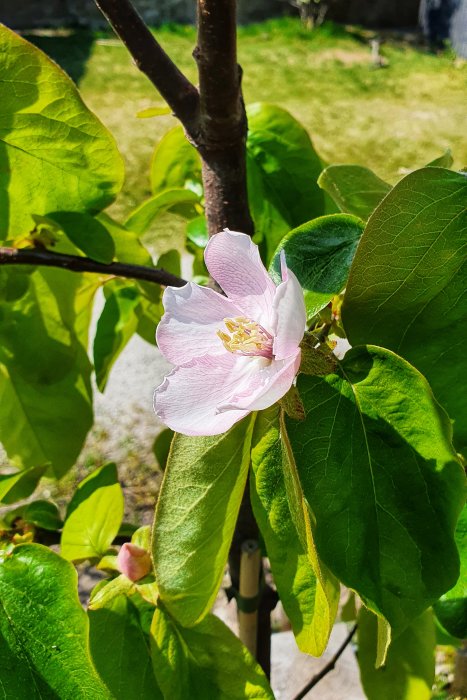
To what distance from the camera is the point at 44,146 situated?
40 centimetres

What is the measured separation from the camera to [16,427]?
24.0 inches

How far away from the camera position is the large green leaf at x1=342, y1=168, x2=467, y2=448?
0.31m

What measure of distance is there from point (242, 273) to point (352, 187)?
11 cm

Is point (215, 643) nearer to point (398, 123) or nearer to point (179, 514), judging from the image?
point (179, 514)

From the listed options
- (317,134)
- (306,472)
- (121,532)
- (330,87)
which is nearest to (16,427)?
(121,532)

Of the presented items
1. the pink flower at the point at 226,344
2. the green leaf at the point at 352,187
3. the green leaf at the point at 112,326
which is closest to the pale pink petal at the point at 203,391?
the pink flower at the point at 226,344

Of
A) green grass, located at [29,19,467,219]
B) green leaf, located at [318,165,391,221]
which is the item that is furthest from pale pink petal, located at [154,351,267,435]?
green grass, located at [29,19,467,219]

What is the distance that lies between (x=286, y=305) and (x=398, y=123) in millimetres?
3489

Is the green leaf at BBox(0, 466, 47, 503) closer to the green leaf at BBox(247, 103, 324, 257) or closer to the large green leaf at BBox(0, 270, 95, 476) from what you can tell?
the large green leaf at BBox(0, 270, 95, 476)

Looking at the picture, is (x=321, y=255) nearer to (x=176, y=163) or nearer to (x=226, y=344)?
(x=226, y=344)

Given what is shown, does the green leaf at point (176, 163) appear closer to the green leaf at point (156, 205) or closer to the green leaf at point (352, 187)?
the green leaf at point (156, 205)

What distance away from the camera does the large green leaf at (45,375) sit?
1.77 feet

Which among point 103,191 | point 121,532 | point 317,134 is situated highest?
point 103,191

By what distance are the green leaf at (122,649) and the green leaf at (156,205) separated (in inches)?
9.8
